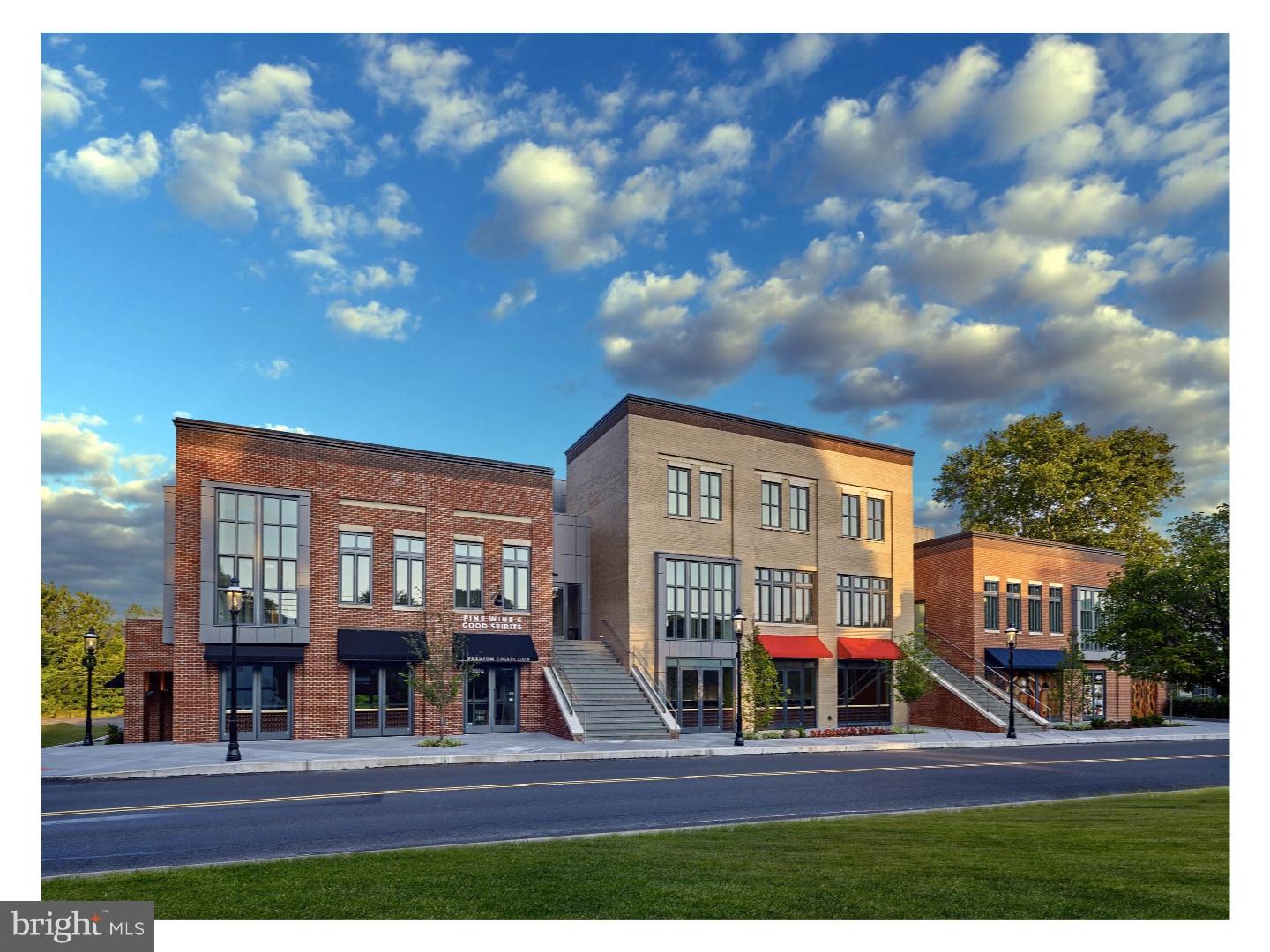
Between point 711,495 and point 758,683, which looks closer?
point 758,683

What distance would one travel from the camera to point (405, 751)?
27781 millimetres

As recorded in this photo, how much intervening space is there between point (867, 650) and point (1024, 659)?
29.1 ft

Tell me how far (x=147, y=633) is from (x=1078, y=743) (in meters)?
32.2

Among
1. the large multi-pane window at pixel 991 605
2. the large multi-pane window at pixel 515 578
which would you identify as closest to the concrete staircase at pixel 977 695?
the large multi-pane window at pixel 991 605

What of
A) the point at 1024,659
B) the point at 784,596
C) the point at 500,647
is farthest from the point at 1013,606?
the point at 500,647

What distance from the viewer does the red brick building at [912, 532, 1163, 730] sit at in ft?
151

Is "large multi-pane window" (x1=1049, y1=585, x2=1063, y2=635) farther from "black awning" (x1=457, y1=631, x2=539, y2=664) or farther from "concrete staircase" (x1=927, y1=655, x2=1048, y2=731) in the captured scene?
"black awning" (x1=457, y1=631, x2=539, y2=664)

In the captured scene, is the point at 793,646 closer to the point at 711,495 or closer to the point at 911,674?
the point at 911,674

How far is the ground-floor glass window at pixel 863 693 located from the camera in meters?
43.1

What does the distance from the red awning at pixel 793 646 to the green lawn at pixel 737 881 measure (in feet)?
83.1

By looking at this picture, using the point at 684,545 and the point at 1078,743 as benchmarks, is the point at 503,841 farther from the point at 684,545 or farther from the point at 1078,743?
the point at 1078,743

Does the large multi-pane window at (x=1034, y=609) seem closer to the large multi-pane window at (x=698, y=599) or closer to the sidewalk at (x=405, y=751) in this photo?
the sidewalk at (x=405, y=751)

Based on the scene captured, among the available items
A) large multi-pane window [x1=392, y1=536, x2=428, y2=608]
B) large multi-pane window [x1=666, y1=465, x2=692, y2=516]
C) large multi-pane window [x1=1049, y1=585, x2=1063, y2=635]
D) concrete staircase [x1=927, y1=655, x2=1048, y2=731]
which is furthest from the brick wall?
large multi-pane window [x1=1049, y1=585, x2=1063, y2=635]

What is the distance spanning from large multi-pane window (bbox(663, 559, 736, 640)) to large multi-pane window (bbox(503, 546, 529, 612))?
5.55 meters
